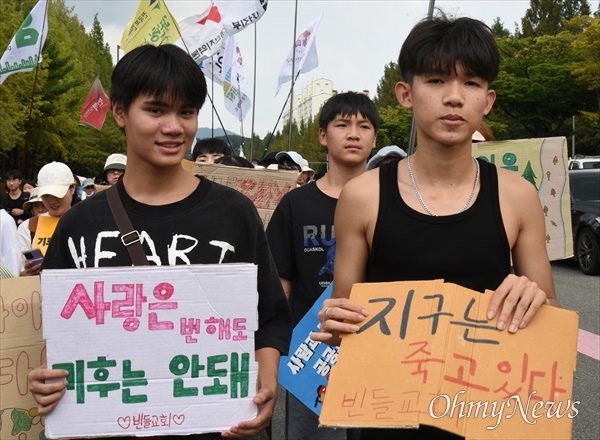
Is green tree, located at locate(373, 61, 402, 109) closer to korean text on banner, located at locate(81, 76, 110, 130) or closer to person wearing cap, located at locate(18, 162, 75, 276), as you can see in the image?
korean text on banner, located at locate(81, 76, 110, 130)

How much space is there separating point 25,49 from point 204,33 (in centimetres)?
305

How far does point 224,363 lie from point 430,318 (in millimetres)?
596

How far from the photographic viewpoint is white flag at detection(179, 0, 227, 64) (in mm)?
13195

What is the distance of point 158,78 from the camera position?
2.28m

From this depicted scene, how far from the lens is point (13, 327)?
2.89 meters

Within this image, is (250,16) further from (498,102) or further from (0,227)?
(498,102)

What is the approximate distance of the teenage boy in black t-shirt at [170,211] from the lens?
2203 millimetres

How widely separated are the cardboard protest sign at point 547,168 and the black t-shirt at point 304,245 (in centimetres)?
122

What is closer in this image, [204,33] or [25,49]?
[25,49]

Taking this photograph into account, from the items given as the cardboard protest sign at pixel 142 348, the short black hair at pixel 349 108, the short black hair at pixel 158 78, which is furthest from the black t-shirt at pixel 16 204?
the cardboard protest sign at pixel 142 348

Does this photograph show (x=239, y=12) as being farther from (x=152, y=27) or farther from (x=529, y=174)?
(x=529, y=174)

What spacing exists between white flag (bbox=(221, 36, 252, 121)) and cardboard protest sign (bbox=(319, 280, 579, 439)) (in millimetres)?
18185

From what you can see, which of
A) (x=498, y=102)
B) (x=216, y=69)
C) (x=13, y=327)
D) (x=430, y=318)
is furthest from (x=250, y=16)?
(x=498, y=102)

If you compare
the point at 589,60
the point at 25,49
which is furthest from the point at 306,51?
the point at 589,60
